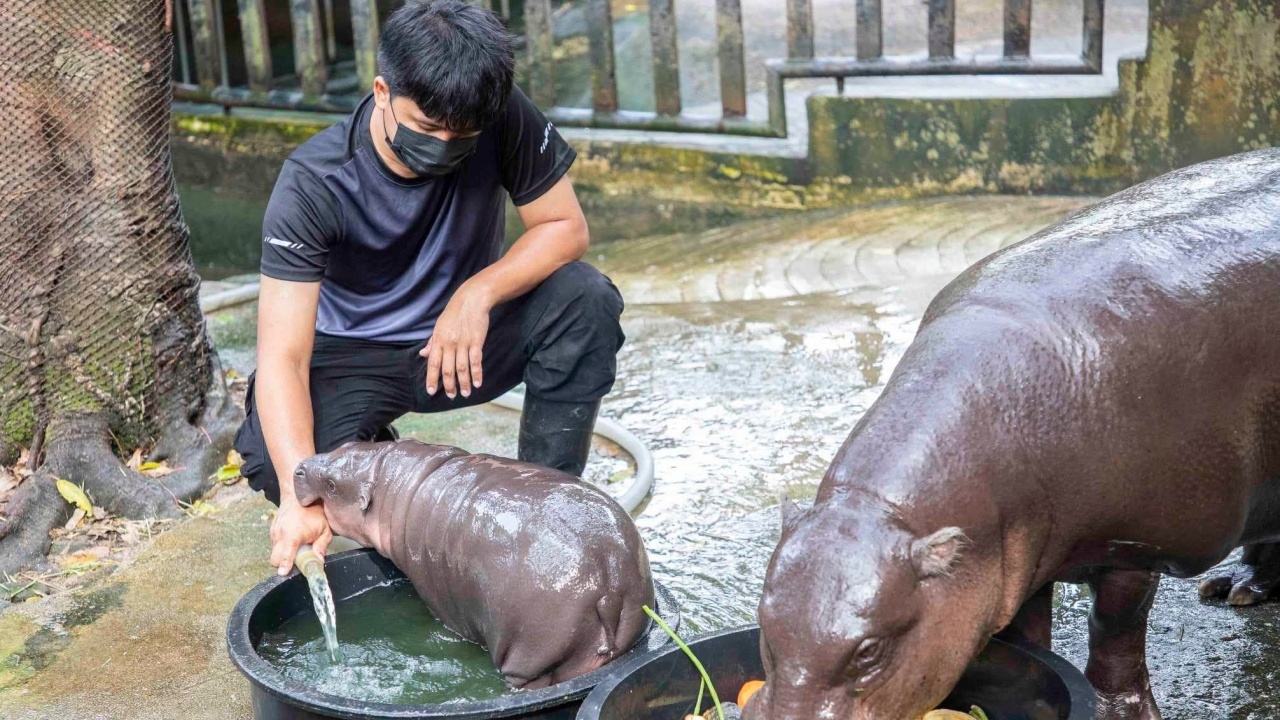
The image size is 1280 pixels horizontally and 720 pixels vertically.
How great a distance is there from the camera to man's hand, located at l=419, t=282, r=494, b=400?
13.4 feet

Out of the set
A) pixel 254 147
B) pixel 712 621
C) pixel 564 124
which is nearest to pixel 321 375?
pixel 712 621

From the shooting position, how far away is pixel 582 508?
337cm

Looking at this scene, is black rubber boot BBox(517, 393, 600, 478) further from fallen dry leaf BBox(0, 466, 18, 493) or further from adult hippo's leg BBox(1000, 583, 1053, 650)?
fallen dry leaf BBox(0, 466, 18, 493)

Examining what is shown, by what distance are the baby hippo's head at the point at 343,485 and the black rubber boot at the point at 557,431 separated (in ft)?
2.34

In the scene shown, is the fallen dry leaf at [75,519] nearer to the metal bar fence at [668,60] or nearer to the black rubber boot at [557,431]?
the black rubber boot at [557,431]

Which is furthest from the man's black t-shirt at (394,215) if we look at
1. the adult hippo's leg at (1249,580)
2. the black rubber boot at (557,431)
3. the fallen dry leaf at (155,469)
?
the adult hippo's leg at (1249,580)

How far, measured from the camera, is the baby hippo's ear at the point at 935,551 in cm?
249

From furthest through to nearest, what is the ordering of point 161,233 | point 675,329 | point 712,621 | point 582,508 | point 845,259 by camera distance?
point 845,259 → point 675,329 → point 161,233 → point 712,621 → point 582,508

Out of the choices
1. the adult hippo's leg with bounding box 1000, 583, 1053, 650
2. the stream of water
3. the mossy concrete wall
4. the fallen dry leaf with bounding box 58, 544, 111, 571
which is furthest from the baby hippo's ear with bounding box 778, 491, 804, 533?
the mossy concrete wall

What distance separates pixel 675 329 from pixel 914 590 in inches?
168

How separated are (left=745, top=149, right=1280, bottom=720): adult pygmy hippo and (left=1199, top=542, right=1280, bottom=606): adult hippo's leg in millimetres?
574

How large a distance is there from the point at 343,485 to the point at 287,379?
0.35 meters

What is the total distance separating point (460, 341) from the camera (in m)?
4.09

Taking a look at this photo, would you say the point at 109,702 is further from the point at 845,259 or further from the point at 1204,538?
the point at 845,259
